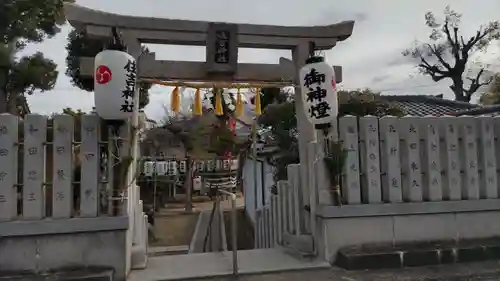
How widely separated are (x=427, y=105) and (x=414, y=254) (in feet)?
37.2

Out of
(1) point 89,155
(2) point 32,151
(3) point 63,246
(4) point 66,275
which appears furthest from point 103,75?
(4) point 66,275

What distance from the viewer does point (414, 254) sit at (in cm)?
606

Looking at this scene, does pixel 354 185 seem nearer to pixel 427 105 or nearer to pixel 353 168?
pixel 353 168

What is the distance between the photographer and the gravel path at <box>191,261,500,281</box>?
217 inches

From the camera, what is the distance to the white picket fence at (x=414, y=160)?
6344 millimetres

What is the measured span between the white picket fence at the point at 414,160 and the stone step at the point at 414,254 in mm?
711

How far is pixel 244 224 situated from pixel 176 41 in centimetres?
1338

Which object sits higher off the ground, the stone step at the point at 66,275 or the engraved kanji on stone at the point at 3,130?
the engraved kanji on stone at the point at 3,130

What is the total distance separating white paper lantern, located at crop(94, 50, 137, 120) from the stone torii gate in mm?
598

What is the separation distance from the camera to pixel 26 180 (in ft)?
17.5

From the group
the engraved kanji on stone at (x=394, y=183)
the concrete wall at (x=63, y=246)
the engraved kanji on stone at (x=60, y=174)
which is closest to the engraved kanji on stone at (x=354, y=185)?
the engraved kanji on stone at (x=394, y=183)

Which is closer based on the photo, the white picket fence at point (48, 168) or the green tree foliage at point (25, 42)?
the white picket fence at point (48, 168)

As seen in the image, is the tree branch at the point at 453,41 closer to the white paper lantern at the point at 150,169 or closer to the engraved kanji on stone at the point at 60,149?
the white paper lantern at the point at 150,169

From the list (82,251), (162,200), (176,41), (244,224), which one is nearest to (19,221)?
(82,251)
